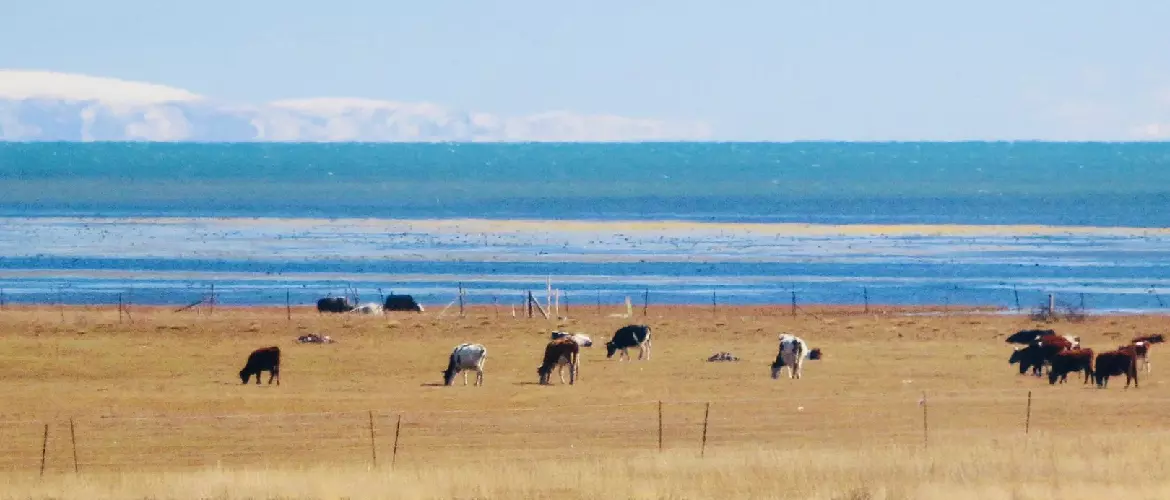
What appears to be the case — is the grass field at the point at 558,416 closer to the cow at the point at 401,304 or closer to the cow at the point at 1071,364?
the cow at the point at 1071,364

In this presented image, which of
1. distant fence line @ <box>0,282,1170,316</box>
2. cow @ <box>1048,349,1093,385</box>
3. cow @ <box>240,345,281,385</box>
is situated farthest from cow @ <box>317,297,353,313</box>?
cow @ <box>1048,349,1093,385</box>

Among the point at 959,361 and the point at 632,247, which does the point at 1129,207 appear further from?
the point at 959,361

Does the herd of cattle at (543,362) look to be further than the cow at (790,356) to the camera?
No

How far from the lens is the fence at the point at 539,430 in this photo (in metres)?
29.1

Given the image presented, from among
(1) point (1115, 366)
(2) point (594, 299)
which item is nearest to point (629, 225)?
(2) point (594, 299)

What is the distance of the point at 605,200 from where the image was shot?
170 meters

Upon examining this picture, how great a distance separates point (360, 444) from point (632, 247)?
7083cm

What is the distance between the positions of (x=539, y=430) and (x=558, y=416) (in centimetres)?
202

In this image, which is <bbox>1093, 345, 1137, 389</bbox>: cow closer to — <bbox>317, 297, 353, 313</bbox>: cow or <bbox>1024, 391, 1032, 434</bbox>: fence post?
<bbox>1024, 391, 1032, 434</bbox>: fence post

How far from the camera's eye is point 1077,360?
131 feet

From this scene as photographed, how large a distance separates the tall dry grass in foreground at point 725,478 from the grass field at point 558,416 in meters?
0.07

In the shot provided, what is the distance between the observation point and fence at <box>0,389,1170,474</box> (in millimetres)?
29141

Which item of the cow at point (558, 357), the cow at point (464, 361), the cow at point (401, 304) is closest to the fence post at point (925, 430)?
the cow at point (558, 357)

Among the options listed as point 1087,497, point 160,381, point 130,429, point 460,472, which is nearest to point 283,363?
point 160,381
